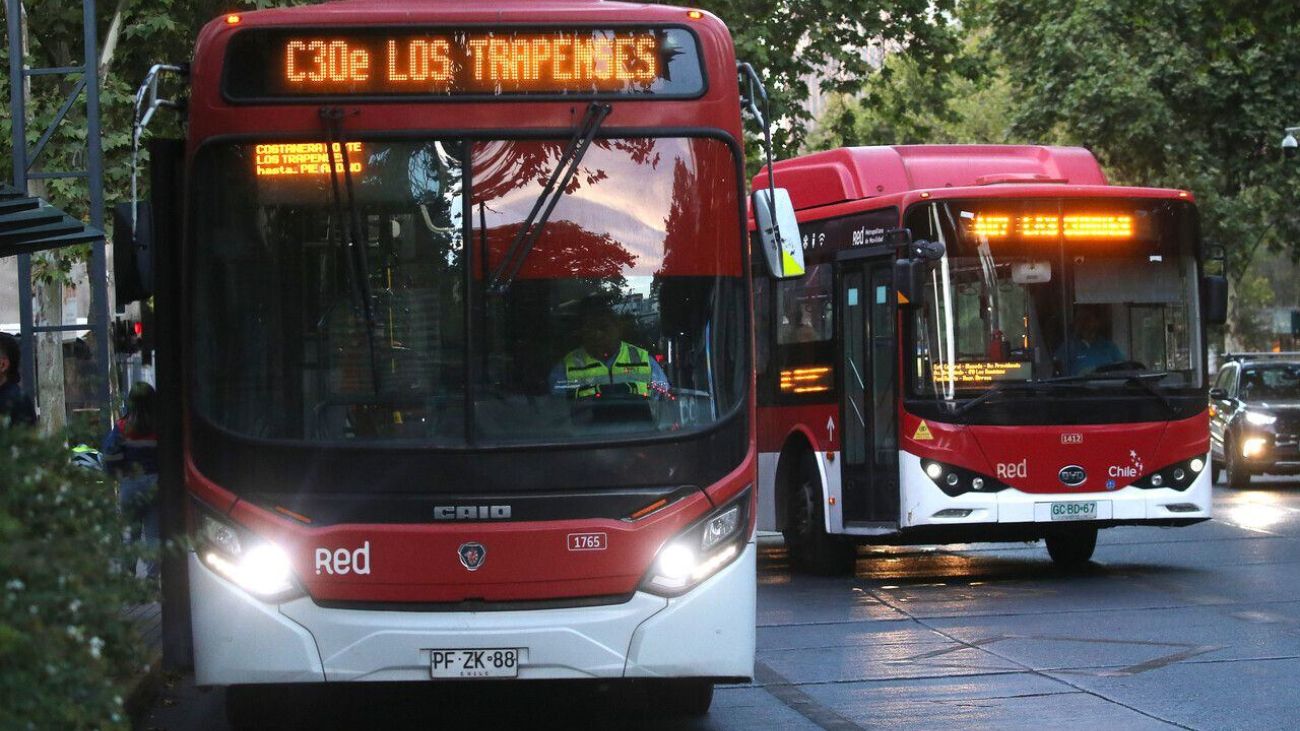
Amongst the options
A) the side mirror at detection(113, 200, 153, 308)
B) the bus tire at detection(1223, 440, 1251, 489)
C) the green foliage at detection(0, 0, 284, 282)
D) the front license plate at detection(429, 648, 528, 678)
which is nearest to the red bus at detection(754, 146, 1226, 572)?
the side mirror at detection(113, 200, 153, 308)

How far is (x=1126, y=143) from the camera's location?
124 ft

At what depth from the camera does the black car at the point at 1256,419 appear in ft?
90.5

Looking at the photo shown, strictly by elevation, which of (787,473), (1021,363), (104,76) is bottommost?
(787,473)

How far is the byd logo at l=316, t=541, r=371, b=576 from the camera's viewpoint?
763 centimetres

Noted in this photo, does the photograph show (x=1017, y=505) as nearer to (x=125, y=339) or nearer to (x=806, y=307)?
(x=806, y=307)

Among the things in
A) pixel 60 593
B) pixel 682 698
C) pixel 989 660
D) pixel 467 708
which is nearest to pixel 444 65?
pixel 682 698

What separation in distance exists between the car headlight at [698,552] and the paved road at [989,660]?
136 cm

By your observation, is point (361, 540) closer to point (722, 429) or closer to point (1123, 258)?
point (722, 429)

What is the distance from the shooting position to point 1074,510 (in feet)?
48.2

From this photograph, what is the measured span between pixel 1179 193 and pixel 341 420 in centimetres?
902

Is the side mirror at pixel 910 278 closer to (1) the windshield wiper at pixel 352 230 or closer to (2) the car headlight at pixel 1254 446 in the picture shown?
(1) the windshield wiper at pixel 352 230

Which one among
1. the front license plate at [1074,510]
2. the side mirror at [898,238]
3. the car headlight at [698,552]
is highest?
the side mirror at [898,238]

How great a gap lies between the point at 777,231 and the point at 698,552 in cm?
153

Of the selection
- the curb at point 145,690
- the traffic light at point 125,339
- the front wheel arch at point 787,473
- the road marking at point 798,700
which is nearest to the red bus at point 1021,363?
the front wheel arch at point 787,473
